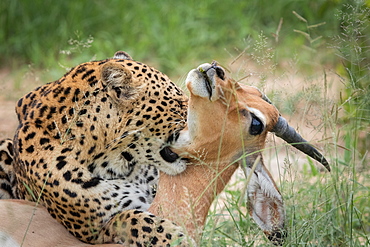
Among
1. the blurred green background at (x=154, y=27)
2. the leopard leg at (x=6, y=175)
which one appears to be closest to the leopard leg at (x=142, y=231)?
the leopard leg at (x=6, y=175)

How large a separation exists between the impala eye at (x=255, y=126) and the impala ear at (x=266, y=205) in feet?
0.51

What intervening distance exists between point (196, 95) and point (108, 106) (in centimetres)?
63

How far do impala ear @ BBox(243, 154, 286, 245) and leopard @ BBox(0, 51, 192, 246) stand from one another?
480 millimetres

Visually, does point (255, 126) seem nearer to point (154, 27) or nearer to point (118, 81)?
point (118, 81)

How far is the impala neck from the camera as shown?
12.4ft

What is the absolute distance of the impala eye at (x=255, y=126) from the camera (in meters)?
3.74

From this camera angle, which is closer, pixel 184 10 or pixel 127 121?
pixel 127 121

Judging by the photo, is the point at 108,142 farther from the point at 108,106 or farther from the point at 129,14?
the point at 129,14

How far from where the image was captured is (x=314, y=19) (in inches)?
343

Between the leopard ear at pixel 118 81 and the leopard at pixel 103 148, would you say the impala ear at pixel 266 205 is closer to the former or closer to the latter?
the leopard at pixel 103 148

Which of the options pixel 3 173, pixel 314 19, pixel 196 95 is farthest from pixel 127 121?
pixel 314 19

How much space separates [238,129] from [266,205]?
1.58ft

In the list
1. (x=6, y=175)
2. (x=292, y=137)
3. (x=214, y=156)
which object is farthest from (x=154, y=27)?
(x=292, y=137)

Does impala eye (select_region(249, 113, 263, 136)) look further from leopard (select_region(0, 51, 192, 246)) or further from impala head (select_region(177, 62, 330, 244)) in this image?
leopard (select_region(0, 51, 192, 246))
